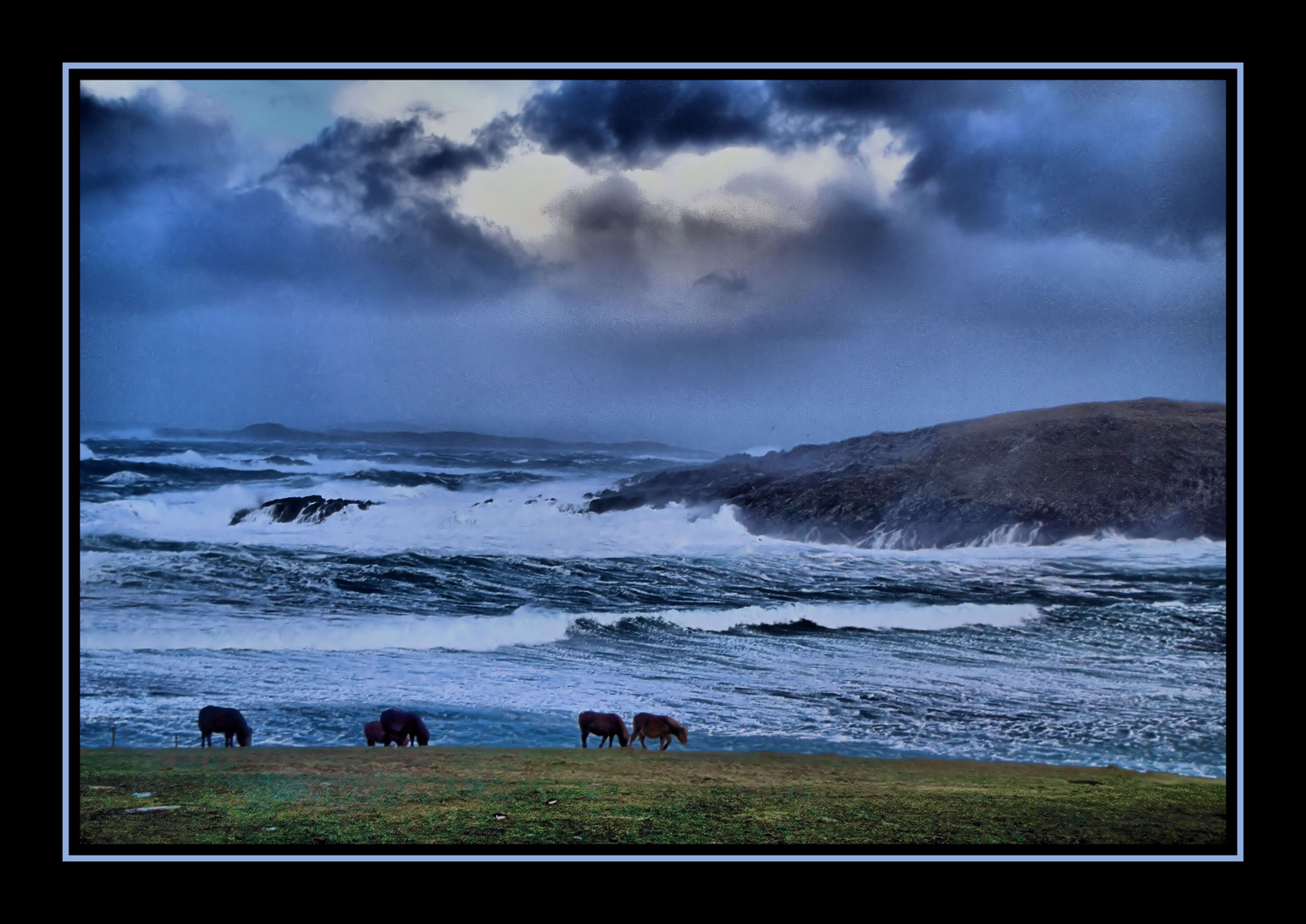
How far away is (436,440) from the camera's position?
262 inches

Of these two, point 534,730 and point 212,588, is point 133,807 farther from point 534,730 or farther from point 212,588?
point 534,730

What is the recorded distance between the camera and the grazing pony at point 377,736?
5914mm

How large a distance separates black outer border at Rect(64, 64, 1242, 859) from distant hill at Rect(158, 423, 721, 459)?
1236 mm

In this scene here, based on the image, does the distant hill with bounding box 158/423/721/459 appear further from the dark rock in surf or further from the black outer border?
the black outer border

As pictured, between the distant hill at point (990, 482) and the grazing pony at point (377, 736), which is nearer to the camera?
the grazing pony at point (377, 736)

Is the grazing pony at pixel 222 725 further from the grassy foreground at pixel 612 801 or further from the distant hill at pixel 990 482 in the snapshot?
the distant hill at pixel 990 482

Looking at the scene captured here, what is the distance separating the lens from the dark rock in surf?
6.46 metres

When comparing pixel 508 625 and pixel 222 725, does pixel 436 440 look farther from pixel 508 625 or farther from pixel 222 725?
pixel 222 725

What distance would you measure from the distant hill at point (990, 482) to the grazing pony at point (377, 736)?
196 cm

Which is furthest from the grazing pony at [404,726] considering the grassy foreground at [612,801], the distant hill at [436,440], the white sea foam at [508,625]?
the distant hill at [436,440]

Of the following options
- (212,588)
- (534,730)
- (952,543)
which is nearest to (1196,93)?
(952,543)

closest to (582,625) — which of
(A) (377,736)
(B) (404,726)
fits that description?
(B) (404,726)
